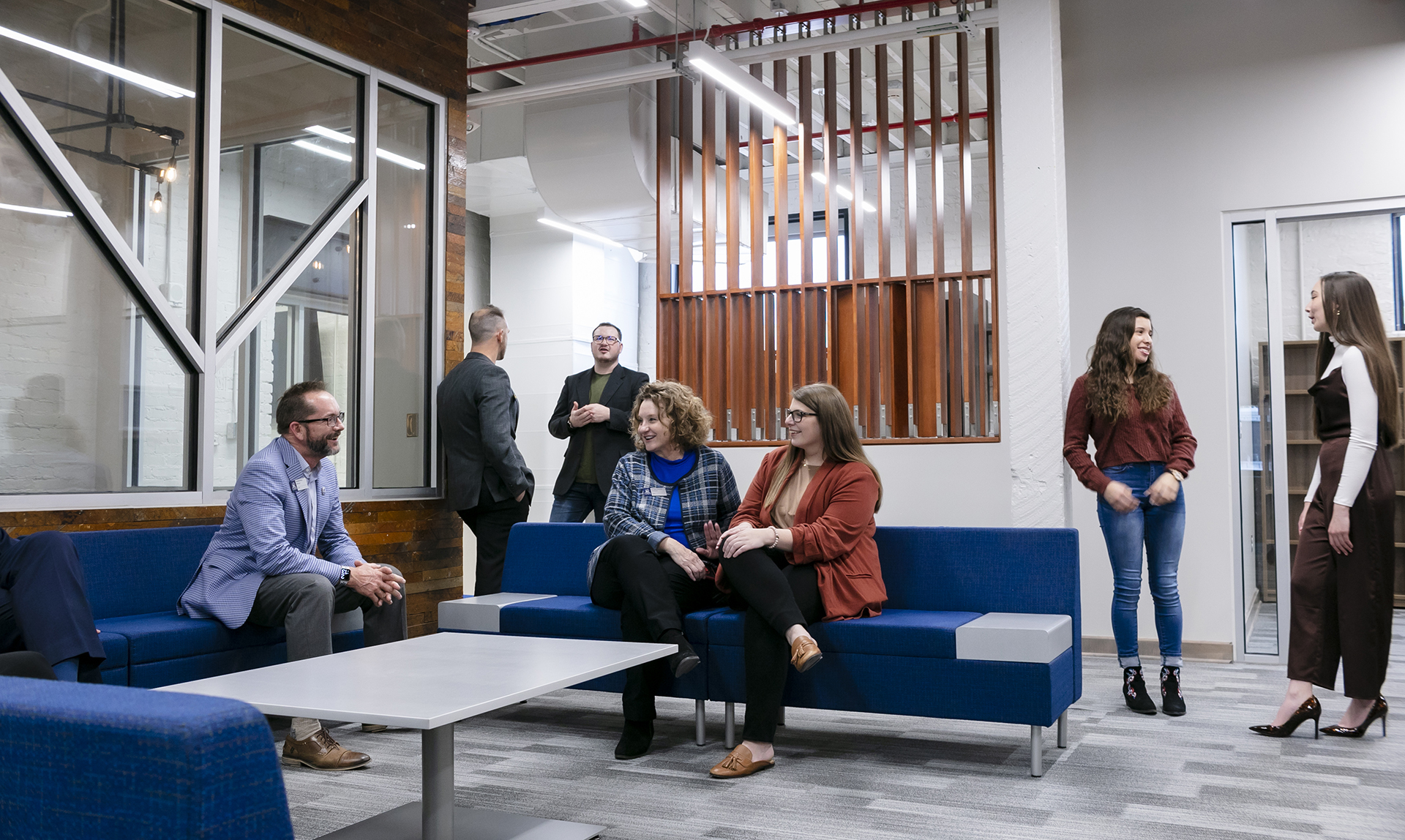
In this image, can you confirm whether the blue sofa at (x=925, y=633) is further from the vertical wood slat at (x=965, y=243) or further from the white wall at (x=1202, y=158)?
the white wall at (x=1202, y=158)

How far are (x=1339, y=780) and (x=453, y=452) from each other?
355cm

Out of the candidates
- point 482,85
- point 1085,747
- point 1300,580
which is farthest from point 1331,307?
point 482,85

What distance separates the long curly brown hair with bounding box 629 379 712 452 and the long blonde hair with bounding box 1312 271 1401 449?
2.02 meters

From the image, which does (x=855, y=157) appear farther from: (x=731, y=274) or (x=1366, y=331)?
(x=1366, y=331)

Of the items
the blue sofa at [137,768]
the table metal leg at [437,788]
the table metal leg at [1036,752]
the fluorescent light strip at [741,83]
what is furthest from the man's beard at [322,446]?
the blue sofa at [137,768]

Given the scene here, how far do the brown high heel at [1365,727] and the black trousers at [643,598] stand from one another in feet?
6.61

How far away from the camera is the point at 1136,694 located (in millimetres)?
3871

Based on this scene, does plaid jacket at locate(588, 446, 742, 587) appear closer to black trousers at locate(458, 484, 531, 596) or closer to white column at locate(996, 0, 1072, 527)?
black trousers at locate(458, 484, 531, 596)

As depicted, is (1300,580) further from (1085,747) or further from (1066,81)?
(1066,81)

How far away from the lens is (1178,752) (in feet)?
10.7

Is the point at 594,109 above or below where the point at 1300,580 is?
above

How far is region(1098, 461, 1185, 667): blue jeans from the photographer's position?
13.0 feet

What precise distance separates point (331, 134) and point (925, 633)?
363cm

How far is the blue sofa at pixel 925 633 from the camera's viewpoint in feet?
10.1
